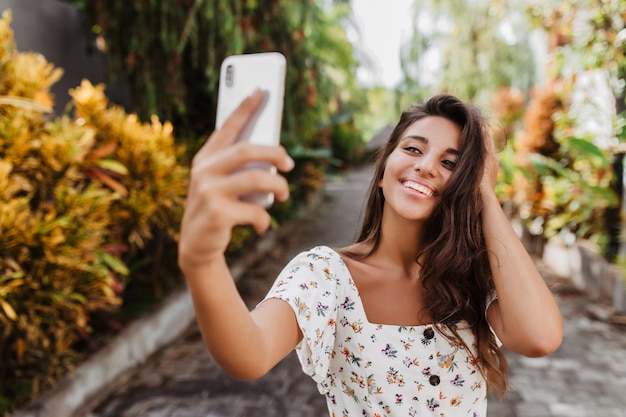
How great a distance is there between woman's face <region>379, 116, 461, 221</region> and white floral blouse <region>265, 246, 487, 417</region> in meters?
0.26

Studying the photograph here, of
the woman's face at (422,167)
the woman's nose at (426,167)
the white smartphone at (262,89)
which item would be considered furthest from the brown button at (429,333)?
the white smartphone at (262,89)

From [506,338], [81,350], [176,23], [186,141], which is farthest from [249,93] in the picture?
[186,141]

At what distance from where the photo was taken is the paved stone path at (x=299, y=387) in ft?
11.3

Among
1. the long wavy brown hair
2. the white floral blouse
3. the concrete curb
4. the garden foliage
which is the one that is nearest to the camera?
the white floral blouse

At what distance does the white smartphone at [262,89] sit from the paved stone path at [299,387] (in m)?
2.57

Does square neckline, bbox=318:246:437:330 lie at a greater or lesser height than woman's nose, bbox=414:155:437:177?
lesser

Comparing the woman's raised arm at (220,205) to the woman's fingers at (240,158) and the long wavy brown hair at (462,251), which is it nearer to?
the woman's fingers at (240,158)

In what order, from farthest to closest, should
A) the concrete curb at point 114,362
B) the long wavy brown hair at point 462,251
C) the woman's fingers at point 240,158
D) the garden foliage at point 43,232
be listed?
the concrete curb at point 114,362 → the garden foliage at point 43,232 → the long wavy brown hair at point 462,251 → the woman's fingers at point 240,158

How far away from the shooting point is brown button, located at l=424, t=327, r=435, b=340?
59.3 inches

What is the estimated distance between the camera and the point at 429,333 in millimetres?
1509

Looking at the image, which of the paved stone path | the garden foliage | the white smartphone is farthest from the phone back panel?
the paved stone path

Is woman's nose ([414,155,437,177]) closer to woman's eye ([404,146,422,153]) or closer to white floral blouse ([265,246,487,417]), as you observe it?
woman's eye ([404,146,422,153])

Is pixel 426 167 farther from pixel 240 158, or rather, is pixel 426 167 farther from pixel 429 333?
pixel 240 158

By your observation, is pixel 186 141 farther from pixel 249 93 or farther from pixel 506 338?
pixel 249 93
